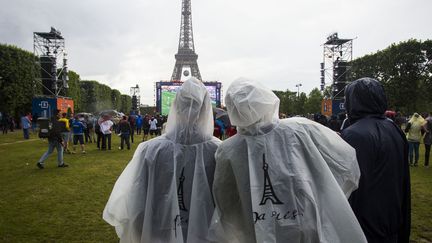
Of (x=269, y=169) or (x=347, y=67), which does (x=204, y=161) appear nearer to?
(x=269, y=169)

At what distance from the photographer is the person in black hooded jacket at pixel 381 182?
7.85 feet

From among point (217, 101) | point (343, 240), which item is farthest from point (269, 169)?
point (217, 101)

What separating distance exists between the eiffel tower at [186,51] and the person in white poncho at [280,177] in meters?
62.5

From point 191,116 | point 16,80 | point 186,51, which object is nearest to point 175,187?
→ point 191,116

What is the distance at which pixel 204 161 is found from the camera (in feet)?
8.68

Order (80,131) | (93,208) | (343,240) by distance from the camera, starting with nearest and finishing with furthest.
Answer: (343,240) → (93,208) → (80,131)

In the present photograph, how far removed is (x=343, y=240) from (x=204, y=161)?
3.68 ft

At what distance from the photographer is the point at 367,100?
105 inches

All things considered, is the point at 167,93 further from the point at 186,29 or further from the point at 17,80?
the point at 186,29

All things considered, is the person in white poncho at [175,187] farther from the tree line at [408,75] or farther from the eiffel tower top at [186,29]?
the eiffel tower top at [186,29]

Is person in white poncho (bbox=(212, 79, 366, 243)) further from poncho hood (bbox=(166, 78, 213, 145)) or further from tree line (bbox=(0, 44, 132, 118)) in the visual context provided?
tree line (bbox=(0, 44, 132, 118))

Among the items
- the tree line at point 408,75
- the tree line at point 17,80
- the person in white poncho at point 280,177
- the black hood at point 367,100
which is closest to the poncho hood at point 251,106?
the person in white poncho at point 280,177

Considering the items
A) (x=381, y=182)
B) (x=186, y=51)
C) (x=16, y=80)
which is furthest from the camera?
(x=186, y=51)

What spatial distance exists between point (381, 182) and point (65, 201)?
6641 millimetres
